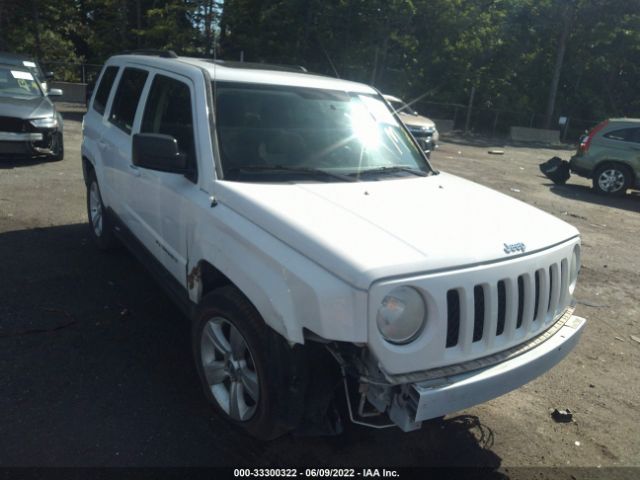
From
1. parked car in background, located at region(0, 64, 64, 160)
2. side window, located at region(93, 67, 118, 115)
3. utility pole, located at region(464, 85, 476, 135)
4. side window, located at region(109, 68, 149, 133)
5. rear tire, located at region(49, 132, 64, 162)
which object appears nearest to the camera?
side window, located at region(109, 68, 149, 133)

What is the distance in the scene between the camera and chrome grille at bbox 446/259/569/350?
2.44 meters

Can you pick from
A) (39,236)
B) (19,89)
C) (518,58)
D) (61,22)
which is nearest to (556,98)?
(518,58)

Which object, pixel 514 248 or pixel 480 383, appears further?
pixel 514 248

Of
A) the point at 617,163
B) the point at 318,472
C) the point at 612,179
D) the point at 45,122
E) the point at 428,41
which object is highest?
the point at 428,41

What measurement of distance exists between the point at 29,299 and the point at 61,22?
29015 millimetres

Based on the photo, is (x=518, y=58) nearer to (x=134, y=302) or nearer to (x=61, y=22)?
(x=61, y=22)

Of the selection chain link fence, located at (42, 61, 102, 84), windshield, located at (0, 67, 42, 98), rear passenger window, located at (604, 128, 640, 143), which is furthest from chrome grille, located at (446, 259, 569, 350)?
chain link fence, located at (42, 61, 102, 84)

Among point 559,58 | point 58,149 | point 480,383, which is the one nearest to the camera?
point 480,383

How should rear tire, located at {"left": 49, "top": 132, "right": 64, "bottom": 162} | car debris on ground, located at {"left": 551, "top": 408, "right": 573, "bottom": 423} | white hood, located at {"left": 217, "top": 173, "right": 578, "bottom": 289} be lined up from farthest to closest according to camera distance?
rear tire, located at {"left": 49, "top": 132, "right": 64, "bottom": 162}
car debris on ground, located at {"left": 551, "top": 408, "right": 573, "bottom": 423}
white hood, located at {"left": 217, "top": 173, "right": 578, "bottom": 289}

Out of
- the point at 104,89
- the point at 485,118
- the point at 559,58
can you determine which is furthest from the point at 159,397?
the point at 559,58

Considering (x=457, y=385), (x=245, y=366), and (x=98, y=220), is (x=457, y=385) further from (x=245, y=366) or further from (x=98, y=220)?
(x=98, y=220)

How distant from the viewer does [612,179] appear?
40.6 feet

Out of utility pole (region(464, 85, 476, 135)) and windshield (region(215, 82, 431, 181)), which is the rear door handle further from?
utility pole (region(464, 85, 476, 135))

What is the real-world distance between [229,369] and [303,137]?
1.61 metres
